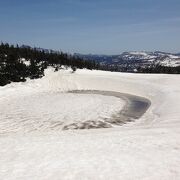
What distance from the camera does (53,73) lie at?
76812 millimetres

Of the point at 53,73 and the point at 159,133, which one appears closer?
the point at 159,133

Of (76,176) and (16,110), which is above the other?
(76,176)

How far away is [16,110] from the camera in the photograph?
3397 centimetres

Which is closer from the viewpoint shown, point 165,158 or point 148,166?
point 148,166

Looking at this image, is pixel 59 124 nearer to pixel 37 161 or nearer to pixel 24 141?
pixel 24 141

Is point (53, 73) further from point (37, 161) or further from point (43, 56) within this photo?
point (37, 161)

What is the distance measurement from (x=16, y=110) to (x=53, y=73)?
4335 cm

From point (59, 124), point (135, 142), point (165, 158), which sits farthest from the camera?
point (59, 124)

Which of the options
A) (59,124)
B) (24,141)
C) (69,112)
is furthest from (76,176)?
(69,112)

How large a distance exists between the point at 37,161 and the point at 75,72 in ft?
223

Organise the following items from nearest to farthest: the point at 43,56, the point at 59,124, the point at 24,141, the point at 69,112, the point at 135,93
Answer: the point at 24,141, the point at 59,124, the point at 69,112, the point at 135,93, the point at 43,56

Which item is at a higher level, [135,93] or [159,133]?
[159,133]

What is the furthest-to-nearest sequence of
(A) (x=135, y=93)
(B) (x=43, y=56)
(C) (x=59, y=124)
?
(B) (x=43, y=56) < (A) (x=135, y=93) < (C) (x=59, y=124)

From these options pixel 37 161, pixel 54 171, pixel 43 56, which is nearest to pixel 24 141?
pixel 37 161
